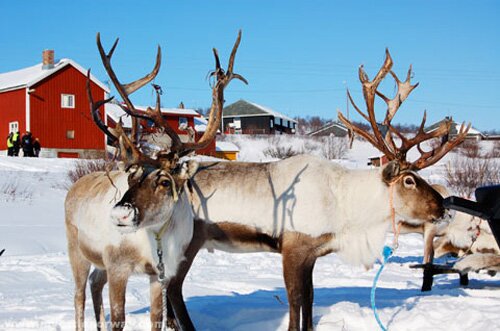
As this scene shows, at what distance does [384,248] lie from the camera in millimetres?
6051

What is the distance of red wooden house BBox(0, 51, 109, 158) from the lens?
36344 mm

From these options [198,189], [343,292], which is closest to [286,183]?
[198,189]

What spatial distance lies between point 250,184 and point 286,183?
37 cm

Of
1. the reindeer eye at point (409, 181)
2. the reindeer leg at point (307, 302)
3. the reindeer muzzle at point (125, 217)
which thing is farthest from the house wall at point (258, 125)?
the reindeer muzzle at point (125, 217)

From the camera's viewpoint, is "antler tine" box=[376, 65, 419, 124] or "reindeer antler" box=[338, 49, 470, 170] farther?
"antler tine" box=[376, 65, 419, 124]

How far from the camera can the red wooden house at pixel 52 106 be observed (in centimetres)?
3634

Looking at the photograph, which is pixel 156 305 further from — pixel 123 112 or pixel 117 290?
pixel 123 112

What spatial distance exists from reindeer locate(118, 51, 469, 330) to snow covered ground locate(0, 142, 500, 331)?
515 millimetres

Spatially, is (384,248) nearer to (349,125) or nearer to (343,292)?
(349,125)

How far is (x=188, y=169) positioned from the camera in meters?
4.82

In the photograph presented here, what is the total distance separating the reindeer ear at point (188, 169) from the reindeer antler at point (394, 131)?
2.41 m

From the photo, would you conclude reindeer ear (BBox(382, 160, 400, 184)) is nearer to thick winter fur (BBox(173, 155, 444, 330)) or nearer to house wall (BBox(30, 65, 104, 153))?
thick winter fur (BBox(173, 155, 444, 330))

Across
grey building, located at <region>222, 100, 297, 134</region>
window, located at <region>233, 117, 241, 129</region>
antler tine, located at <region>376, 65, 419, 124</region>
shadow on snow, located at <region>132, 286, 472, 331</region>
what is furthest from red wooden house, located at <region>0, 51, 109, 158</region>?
window, located at <region>233, 117, 241, 129</region>

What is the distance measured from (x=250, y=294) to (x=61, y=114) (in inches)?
1265
